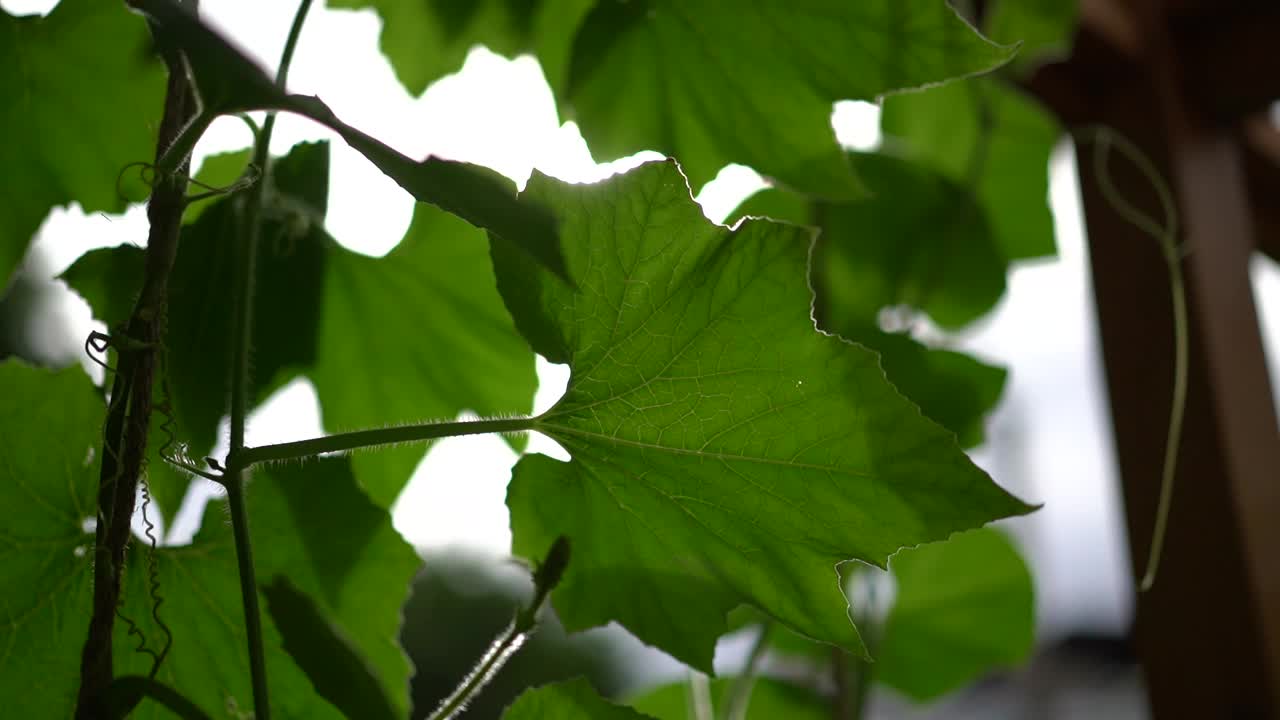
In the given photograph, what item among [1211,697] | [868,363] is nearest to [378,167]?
[868,363]

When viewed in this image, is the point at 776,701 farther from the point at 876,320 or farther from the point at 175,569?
the point at 175,569

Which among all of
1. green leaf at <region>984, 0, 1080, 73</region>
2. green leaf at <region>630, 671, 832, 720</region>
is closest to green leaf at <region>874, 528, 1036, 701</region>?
green leaf at <region>630, 671, 832, 720</region>

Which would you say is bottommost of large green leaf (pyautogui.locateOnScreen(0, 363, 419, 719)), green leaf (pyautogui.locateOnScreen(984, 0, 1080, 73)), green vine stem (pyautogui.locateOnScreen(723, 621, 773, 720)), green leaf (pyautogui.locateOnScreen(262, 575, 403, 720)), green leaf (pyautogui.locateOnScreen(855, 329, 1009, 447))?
green vine stem (pyautogui.locateOnScreen(723, 621, 773, 720))

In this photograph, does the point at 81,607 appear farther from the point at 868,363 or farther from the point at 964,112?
the point at 964,112

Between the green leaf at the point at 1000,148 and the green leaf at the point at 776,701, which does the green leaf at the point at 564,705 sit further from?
the green leaf at the point at 1000,148

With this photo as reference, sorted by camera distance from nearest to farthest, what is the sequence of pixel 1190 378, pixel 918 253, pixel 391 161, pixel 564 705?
pixel 391 161 → pixel 564 705 → pixel 918 253 → pixel 1190 378

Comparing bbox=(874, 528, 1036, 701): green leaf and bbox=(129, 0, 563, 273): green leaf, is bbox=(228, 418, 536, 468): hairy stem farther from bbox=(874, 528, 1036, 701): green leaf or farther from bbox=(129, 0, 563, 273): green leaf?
bbox=(874, 528, 1036, 701): green leaf

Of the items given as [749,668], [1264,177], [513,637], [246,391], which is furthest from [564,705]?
[1264,177]
